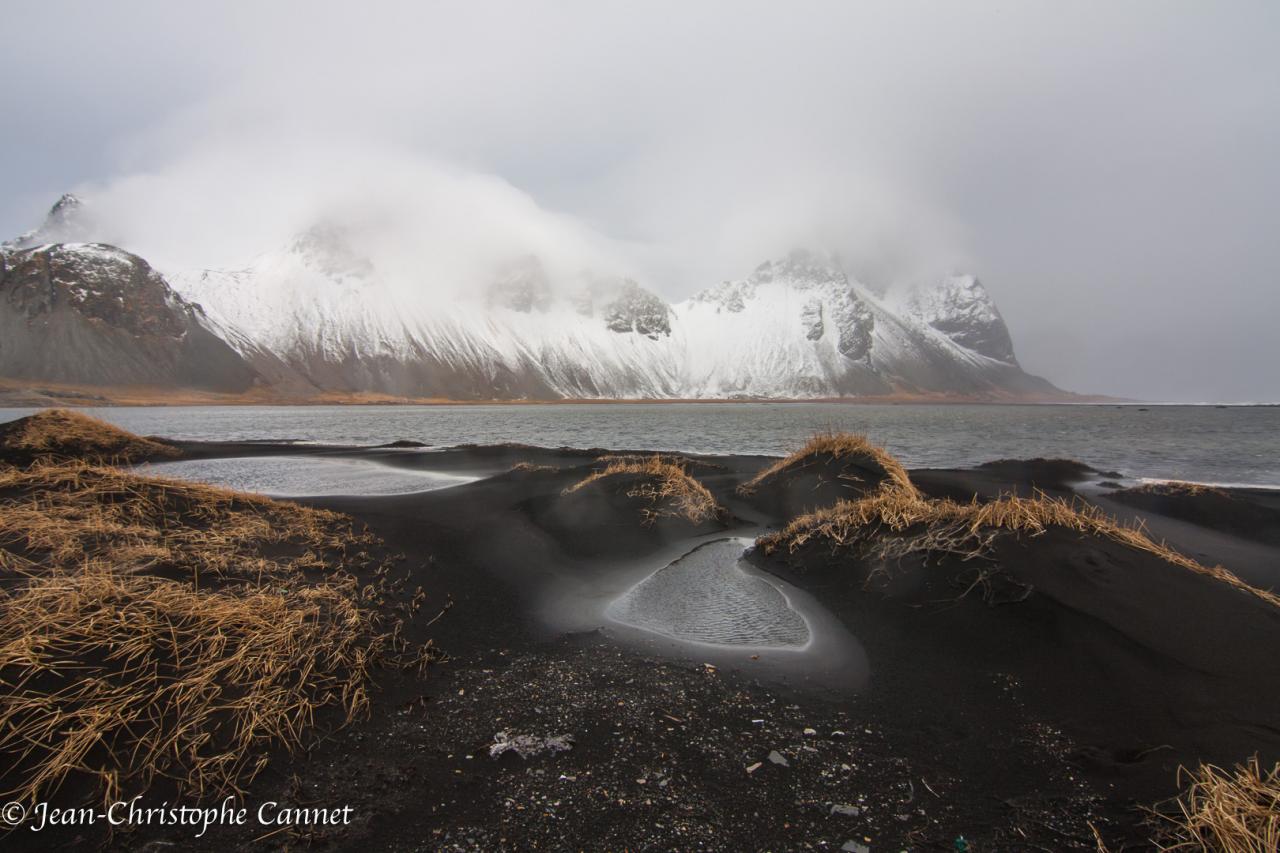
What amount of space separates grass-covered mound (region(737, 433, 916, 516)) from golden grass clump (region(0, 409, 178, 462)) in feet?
57.7

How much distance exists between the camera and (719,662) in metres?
6.86

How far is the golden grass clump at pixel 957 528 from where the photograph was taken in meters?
7.98

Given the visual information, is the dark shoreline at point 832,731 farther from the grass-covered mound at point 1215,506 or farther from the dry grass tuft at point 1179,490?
the dry grass tuft at point 1179,490

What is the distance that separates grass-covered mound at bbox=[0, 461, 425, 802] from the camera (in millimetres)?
3990

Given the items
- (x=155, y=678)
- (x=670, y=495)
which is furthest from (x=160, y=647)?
(x=670, y=495)

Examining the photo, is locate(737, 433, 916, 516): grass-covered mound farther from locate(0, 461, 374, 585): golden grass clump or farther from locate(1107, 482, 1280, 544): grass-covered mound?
locate(0, 461, 374, 585): golden grass clump

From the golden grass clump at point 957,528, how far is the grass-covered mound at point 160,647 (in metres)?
7.41

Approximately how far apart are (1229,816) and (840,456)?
13951 millimetres

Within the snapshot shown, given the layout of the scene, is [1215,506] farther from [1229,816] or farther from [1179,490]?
[1229,816]

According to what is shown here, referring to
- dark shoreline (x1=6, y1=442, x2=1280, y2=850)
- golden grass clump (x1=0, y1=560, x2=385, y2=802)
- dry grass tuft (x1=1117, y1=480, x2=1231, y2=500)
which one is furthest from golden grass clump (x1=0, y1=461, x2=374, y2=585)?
dry grass tuft (x1=1117, y1=480, x2=1231, y2=500)

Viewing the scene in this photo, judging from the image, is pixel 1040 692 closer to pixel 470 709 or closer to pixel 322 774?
pixel 470 709

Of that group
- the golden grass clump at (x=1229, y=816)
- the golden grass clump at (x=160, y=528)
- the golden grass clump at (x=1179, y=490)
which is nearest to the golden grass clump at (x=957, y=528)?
the golden grass clump at (x=1229, y=816)

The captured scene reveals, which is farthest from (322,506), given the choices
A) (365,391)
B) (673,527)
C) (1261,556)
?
(365,391)

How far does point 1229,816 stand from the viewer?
11.0ft
